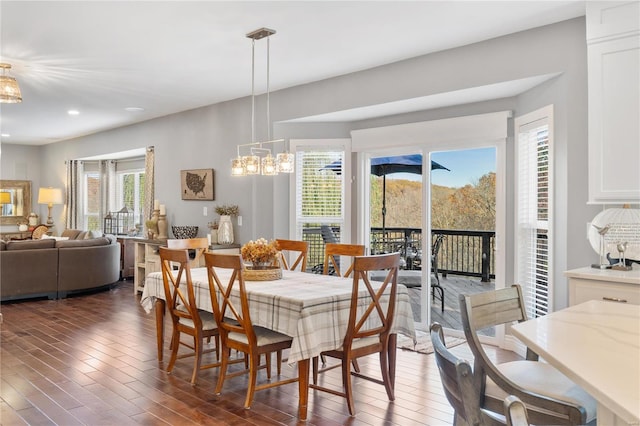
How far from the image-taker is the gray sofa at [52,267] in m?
6.60

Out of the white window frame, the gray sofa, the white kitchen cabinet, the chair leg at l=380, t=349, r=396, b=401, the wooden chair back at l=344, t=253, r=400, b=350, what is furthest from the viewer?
the gray sofa

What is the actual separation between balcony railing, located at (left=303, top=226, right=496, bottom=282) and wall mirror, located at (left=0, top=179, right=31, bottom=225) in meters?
8.81

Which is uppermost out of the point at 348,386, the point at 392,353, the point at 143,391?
the point at 392,353

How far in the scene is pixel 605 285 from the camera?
9.68ft

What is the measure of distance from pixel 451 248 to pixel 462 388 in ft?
12.8

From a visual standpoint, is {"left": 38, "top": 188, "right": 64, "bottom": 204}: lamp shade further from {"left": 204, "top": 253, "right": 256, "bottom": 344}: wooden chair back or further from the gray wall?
{"left": 204, "top": 253, "right": 256, "bottom": 344}: wooden chair back

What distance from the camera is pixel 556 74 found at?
3721mm

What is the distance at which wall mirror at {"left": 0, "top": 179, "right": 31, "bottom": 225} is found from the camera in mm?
11156

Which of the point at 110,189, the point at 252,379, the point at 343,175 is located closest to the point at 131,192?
the point at 110,189

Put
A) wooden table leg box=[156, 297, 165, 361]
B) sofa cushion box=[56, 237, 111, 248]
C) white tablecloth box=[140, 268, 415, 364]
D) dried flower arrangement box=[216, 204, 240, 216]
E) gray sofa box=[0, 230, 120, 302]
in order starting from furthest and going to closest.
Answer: sofa cushion box=[56, 237, 111, 248] < gray sofa box=[0, 230, 120, 302] < dried flower arrangement box=[216, 204, 240, 216] < wooden table leg box=[156, 297, 165, 361] < white tablecloth box=[140, 268, 415, 364]

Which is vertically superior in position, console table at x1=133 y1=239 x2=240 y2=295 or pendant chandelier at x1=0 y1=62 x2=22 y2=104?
pendant chandelier at x1=0 y1=62 x2=22 y2=104

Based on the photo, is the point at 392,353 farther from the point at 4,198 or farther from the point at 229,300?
the point at 4,198

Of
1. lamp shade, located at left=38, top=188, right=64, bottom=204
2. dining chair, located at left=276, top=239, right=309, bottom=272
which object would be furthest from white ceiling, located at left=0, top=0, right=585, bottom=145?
lamp shade, located at left=38, top=188, right=64, bottom=204

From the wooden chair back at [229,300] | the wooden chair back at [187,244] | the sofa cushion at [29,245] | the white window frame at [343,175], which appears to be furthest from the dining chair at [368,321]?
the sofa cushion at [29,245]
